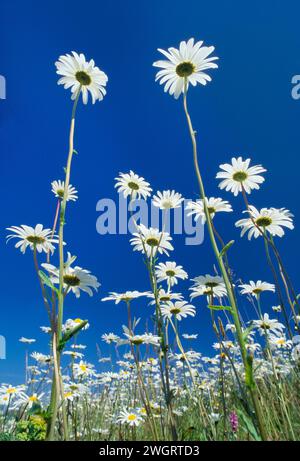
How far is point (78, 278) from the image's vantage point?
2246mm

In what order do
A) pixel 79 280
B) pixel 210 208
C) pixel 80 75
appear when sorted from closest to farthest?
1. pixel 79 280
2. pixel 80 75
3. pixel 210 208

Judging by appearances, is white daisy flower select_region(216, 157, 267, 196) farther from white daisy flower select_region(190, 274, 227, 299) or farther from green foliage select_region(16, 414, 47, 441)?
green foliage select_region(16, 414, 47, 441)

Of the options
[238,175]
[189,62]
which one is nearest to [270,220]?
[238,175]

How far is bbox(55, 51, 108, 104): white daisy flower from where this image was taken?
2488mm

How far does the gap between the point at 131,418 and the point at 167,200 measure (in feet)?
6.65

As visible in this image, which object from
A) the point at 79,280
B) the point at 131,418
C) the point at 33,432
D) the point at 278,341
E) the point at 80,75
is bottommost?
the point at 33,432

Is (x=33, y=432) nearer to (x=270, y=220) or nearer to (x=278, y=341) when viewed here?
(x=270, y=220)

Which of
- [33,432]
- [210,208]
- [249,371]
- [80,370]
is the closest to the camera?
[249,371]

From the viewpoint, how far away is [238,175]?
340 cm

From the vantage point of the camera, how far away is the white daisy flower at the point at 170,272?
148 inches
